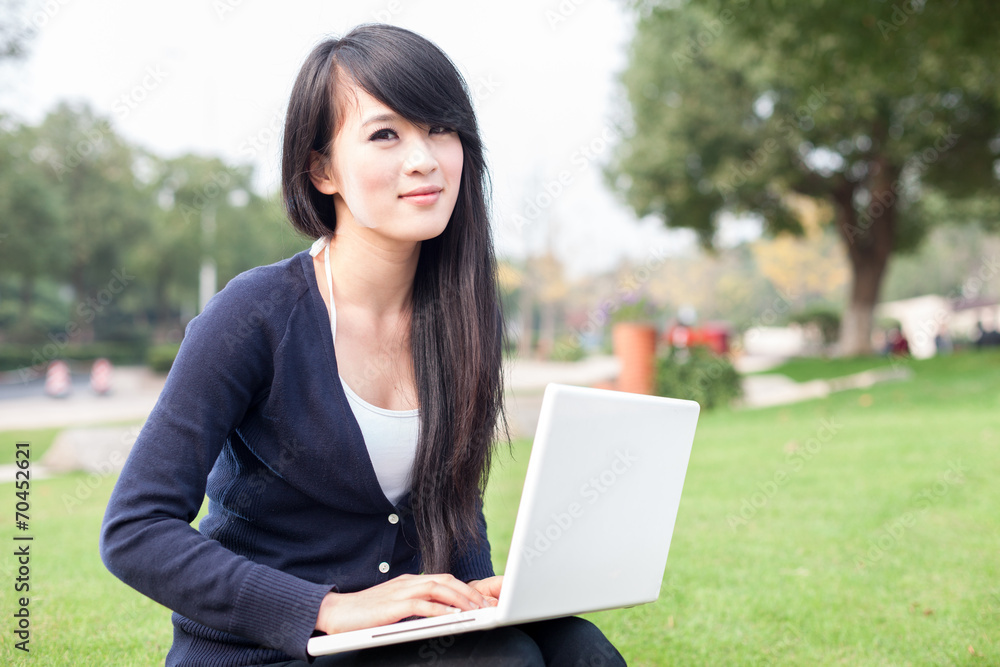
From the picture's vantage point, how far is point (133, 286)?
38.1 m

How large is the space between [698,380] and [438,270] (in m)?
9.26

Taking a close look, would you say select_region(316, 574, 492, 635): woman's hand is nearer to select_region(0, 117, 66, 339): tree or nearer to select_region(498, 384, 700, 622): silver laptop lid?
select_region(498, 384, 700, 622): silver laptop lid

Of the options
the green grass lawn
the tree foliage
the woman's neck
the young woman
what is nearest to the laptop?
the young woman

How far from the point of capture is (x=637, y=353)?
10391 mm

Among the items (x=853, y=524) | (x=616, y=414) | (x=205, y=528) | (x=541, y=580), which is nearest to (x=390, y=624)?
(x=541, y=580)

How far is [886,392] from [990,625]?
7.41 metres

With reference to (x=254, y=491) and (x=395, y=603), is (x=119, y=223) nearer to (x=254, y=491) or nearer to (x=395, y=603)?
(x=254, y=491)

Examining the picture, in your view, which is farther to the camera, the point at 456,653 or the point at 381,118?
the point at 381,118

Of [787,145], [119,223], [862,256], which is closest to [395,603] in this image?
[787,145]

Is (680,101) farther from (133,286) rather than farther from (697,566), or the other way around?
(133,286)

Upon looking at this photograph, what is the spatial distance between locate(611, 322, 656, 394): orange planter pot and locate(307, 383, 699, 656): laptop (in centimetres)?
907

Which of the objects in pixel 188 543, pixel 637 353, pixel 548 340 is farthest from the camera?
pixel 548 340

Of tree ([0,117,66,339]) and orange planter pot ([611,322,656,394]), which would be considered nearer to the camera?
orange planter pot ([611,322,656,394])

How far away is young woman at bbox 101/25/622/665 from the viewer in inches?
Result: 48.0
